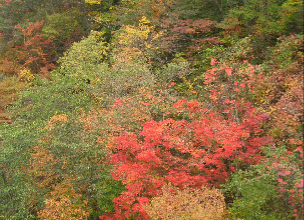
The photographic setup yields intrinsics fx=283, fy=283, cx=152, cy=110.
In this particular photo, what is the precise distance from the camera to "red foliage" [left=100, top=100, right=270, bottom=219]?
42.9 feet

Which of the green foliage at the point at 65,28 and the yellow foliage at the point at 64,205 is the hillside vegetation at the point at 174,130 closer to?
→ the yellow foliage at the point at 64,205

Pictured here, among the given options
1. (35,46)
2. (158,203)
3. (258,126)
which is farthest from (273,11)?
(35,46)

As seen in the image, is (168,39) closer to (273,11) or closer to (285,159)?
(273,11)

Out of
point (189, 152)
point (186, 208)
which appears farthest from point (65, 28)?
point (186, 208)

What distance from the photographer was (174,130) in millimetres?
14953

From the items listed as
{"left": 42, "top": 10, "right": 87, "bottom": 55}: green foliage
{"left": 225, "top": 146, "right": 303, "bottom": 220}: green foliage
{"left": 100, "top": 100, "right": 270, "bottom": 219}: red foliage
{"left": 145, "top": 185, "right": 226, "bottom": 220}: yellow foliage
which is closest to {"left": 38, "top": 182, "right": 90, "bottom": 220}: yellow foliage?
{"left": 100, "top": 100, "right": 270, "bottom": 219}: red foliage

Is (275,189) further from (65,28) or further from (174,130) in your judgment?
(65,28)

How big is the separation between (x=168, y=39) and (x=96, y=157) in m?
13.5

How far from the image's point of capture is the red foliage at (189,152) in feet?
42.9

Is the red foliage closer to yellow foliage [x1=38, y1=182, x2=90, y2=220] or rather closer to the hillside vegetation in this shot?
the hillside vegetation

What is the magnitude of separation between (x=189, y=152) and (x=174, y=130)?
63.0 inches

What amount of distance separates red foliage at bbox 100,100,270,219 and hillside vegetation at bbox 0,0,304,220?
72 millimetres

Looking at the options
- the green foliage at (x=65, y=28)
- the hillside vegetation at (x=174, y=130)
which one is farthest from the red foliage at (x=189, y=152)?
the green foliage at (x=65, y=28)

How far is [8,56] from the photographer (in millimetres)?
35000
